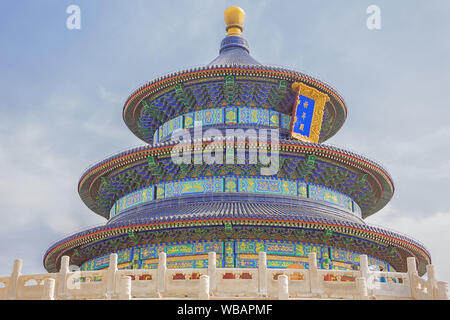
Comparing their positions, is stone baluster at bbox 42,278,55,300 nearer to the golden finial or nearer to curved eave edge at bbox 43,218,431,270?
curved eave edge at bbox 43,218,431,270

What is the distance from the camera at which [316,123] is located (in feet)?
99.9

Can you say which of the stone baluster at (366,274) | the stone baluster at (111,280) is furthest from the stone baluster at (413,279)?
the stone baluster at (111,280)

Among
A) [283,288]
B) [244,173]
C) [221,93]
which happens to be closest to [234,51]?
[221,93]

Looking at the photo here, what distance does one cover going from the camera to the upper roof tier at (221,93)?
29500 mm

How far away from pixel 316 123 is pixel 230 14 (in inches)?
393

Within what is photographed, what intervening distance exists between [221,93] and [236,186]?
6.03 m

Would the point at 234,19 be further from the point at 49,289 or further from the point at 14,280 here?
the point at 49,289

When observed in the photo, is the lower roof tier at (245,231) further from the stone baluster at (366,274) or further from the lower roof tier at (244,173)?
the stone baluster at (366,274)

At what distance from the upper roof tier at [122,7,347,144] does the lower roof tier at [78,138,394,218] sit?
380cm

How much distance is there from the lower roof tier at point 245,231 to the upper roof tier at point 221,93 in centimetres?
718

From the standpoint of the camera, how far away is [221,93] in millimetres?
30391
